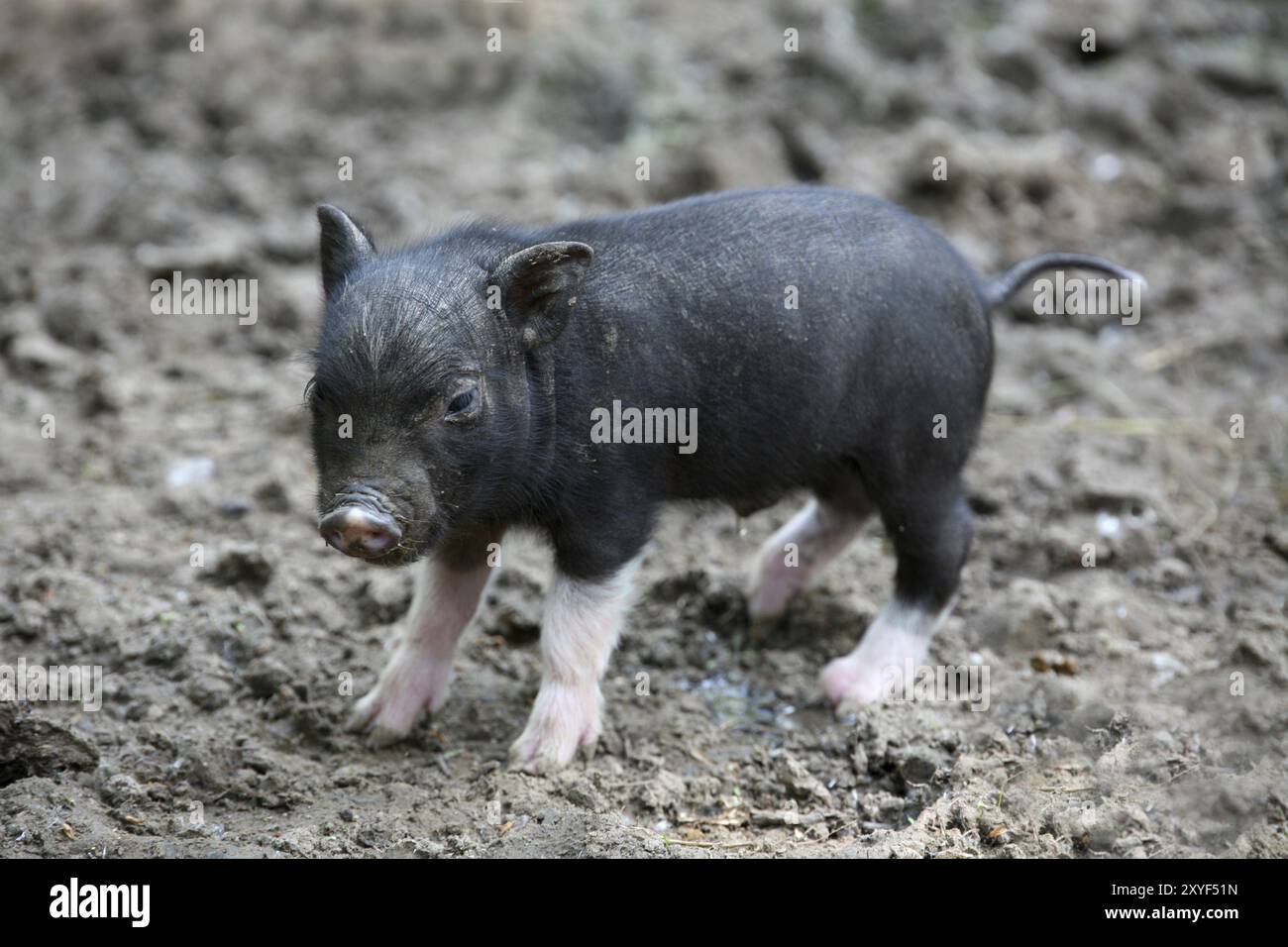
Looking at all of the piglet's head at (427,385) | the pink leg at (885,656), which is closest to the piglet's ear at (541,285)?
the piglet's head at (427,385)

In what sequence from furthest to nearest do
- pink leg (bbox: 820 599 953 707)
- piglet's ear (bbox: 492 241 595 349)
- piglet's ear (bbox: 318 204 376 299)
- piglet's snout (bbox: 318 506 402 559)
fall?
pink leg (bbox: 820 599 953 707) < piglet's ear (bbox: 318 204 376 299) < piglet's ear (bbox: 492 241 595 349) < piglet's snout (bbox: 318 506 402 559)

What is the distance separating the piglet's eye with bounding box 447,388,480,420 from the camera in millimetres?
5098

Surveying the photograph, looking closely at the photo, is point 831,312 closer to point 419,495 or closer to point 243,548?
point 419,495

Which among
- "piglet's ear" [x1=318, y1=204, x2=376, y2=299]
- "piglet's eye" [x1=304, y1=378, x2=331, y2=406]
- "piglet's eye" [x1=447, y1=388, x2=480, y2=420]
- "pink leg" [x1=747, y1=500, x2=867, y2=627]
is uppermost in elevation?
"piglet's ear" [x1=318, y1=204, x2=376, y2=299]

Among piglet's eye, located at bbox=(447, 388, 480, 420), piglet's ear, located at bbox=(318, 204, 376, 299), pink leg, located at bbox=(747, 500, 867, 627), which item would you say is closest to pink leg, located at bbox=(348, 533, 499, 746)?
piglet's eye, located at bbox=(447, 388, 480, 420)

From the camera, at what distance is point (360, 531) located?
4.77m

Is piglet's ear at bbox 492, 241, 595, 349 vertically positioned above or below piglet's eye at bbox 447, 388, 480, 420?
above

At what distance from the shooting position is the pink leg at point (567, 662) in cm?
557

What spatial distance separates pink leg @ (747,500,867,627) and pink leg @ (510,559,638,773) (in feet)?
3.84

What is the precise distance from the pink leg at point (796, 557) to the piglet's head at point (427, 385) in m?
1.57

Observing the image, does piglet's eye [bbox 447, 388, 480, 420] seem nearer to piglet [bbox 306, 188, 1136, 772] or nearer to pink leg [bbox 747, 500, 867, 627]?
piglet [bbox 306, 188, 1136, 772]

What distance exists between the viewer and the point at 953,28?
1190 centimetres

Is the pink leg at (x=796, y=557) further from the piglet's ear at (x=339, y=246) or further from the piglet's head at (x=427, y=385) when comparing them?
the piglet's ear at (x=339, y=246)

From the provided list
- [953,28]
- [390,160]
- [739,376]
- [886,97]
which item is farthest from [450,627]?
[953,28]
